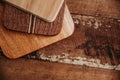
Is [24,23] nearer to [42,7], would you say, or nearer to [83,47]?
[42,7]

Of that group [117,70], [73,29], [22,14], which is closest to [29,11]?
[22,14]

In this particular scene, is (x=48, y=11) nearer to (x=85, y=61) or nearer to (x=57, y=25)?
(x=57, y=25)

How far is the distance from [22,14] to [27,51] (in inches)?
4.0

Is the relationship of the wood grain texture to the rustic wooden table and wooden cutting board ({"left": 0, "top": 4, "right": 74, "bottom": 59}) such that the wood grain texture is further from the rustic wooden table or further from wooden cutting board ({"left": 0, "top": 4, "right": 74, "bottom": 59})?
wooden cutting board ({"left": 0, "top": 4, "right": 74, "bottom": 59})

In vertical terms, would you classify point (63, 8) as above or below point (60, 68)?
above

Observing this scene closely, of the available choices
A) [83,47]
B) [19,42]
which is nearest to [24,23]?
[19,42]

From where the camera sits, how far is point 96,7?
2.75 feet

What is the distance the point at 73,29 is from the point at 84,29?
0.04 meters

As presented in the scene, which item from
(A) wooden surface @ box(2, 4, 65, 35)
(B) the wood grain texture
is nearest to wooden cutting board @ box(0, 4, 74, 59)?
(A) wooden surface @ box(2, 4, 65, 35)

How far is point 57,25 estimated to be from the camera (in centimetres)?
77

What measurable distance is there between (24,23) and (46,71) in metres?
0.15

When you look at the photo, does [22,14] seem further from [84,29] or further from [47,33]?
[84,29]

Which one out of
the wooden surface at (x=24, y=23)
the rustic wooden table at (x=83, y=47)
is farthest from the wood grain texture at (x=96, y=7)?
the wooden surface at (x=24, y=23)

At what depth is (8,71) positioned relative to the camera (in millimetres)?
782
